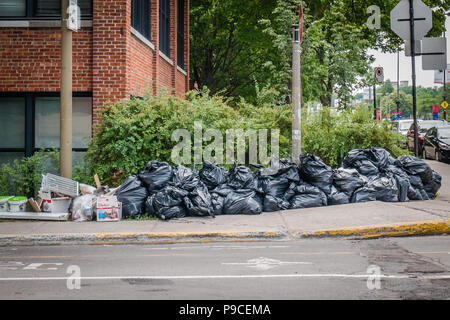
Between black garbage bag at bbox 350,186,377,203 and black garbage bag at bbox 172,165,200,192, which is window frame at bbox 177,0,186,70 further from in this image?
black garbage bag at bbox 350,186,377,203

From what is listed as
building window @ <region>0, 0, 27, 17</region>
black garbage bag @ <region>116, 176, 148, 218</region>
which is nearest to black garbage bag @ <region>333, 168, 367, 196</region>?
black garbage bag @ <region>116, 176, 148, 218</region>

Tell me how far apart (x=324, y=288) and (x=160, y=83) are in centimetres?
1149

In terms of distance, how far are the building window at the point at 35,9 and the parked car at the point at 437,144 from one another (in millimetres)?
14602

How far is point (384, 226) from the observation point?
7941 mm

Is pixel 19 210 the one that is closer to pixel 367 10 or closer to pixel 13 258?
pixel 13 258

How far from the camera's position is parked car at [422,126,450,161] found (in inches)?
775

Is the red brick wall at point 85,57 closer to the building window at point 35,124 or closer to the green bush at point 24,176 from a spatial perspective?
the building window at point 35,124

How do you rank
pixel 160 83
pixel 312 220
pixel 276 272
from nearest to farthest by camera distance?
pixel 276 272, pixel 312 220, pixel 160 83

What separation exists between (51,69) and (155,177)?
13.4 feet

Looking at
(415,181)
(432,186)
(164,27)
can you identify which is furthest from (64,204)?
(164,27)

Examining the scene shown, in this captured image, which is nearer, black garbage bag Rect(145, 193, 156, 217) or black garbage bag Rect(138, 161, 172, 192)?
black garbage bag Rect(145, 193, 156, 217)

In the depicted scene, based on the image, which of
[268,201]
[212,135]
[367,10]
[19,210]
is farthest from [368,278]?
[367,10]

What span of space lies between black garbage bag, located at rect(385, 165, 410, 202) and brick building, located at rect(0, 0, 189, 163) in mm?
5239

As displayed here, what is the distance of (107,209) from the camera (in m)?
9.10
